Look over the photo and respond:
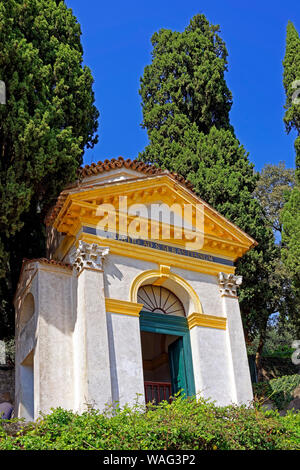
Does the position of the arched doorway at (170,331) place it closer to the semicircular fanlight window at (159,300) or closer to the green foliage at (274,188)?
the semicircular fanlight window at (159,300)

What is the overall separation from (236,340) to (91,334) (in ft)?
14.6

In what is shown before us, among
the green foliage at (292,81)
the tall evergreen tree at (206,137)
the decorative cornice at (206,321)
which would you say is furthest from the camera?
the green foliage at (292,81)

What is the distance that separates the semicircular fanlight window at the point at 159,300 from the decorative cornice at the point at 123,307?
0.97 meters

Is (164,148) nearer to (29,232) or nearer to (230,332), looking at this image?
(29,232)

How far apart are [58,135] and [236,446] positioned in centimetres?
889

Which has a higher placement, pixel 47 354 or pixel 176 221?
pixel 176 221

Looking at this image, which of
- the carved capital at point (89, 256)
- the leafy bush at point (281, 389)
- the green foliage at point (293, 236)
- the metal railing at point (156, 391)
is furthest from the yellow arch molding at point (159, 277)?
the leafy bush at point (281, 389)

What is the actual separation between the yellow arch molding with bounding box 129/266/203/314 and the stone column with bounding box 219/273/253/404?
0.91 metres

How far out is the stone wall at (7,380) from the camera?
59.6 feet

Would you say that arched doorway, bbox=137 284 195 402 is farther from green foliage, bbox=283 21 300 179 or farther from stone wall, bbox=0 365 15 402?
green foliage, bbox=283 21 300 179

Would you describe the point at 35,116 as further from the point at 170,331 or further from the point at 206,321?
the point at 206,321

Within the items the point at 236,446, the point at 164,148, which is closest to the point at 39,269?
the point at 236,446
